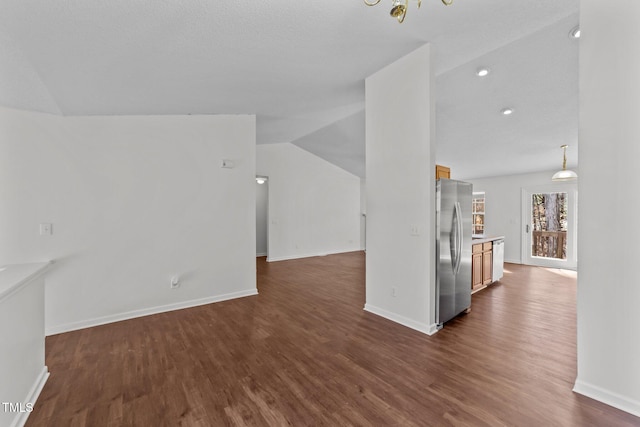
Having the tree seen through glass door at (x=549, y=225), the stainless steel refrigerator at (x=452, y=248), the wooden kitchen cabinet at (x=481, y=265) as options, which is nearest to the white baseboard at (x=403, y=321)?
the stainless steel refrigerator at (x=452, y=248)

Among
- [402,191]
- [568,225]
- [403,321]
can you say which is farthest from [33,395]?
[568,225]

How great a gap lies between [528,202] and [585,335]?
234 inches

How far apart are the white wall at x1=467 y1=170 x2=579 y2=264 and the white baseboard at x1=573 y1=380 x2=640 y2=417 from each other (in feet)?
17.7

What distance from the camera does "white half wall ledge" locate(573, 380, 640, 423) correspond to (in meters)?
1.77

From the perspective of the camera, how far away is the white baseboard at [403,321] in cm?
292

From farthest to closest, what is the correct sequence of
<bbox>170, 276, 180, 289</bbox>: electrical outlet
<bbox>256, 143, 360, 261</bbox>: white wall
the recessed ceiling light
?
1. <bbox>256, 143, 360, 261</bbox>: white wall
2. <bbox>170, 276, 180, 289</bbox>: electrical outlet
3. the recessed ceiling light

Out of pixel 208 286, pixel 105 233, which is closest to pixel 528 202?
pixel 208 286

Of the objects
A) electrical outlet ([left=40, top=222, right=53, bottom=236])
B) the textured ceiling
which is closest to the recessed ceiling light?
the textured ceiling

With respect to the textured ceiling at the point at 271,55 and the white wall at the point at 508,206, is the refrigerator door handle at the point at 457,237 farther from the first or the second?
the white wall at the point at 508,206

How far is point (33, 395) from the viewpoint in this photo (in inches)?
76.2

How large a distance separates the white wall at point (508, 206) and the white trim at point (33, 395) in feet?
25.8

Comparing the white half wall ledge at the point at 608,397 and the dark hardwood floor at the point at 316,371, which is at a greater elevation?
the white half wall ledge at the point at 608,397

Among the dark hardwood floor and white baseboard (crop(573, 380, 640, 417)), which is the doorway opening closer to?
the dark hardwood floor

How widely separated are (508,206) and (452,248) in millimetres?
5198
